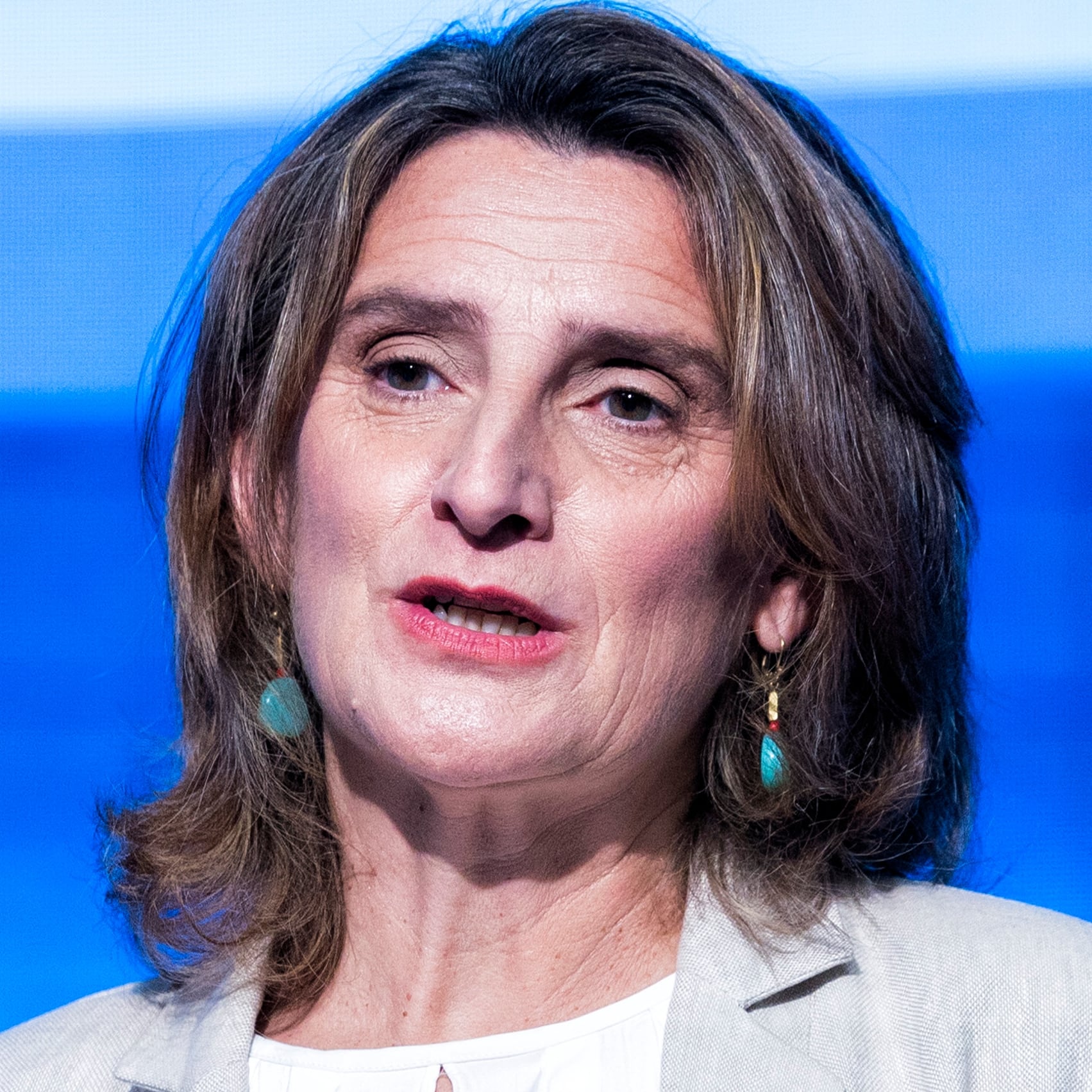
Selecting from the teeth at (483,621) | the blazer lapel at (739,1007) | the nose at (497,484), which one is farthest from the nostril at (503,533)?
the blazer lapel at (739,1007)

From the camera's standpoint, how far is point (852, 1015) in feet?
6.72

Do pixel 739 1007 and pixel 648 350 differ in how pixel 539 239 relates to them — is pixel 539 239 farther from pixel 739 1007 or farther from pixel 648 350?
pixel 739 1007

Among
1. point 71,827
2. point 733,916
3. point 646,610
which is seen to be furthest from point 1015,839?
point 71,827

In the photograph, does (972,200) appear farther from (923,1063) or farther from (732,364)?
(923,1063)

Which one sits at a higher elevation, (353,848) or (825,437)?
(825,437)

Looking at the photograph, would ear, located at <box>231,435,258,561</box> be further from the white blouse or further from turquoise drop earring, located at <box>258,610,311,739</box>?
the white blouse

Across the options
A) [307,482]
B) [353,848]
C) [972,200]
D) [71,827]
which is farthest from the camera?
[71,827]

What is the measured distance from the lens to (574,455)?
6.66 ft

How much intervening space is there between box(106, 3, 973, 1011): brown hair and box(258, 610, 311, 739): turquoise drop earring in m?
0.03

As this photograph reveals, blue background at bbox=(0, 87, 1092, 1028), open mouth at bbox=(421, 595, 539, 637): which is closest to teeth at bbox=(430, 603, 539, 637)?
open mouth at bbox=(421, 595, 539, 637)

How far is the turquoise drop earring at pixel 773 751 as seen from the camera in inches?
90.0

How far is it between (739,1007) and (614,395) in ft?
2.68

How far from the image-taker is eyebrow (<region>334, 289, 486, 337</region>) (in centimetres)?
205

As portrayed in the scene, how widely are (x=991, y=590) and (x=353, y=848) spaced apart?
1429 millimetres
